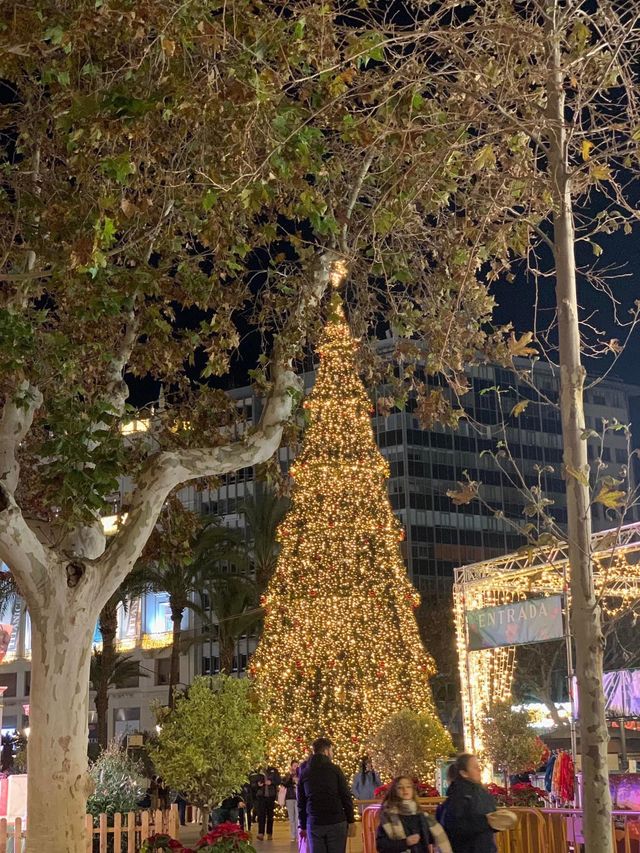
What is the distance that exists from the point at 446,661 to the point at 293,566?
1301 inches

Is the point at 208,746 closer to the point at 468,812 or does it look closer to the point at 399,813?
the point at 399,813

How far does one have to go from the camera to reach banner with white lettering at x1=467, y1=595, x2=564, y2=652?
60.0 ft

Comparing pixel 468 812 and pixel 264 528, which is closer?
pixel 468 812

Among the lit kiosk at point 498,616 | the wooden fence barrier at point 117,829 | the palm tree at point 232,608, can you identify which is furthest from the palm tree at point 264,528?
the wooden fence barrier at point 117,829

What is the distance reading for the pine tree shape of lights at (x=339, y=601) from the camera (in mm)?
23781

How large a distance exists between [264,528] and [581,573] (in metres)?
31.4

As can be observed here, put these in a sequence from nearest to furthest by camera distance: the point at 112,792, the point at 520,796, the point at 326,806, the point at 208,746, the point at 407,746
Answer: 1. the point at 326,806
2. the point at 520,796
3. the point at 112,792
4. the point at 208,746
5. the point at 407,746

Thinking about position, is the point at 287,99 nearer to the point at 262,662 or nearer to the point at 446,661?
the point at 262,662

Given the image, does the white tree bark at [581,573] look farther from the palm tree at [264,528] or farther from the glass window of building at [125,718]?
the glass window of building at [125,718]

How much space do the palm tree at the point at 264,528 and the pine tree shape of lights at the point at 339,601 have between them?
38.9 ft

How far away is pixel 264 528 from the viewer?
3825cm

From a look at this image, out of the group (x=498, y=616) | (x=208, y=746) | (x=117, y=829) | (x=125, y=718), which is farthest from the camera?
(x=125, y=718)

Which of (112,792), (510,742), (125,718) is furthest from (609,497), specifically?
(125,718)

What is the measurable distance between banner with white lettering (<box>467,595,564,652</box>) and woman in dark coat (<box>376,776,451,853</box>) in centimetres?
963
